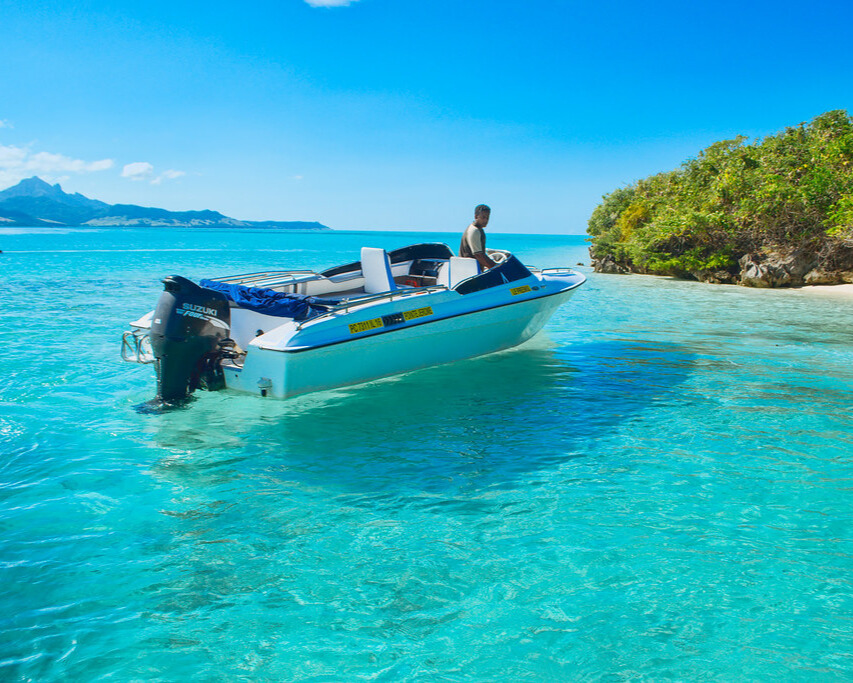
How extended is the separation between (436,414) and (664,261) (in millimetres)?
25128

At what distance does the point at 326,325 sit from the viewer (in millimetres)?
7441

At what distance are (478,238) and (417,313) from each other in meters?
2.15

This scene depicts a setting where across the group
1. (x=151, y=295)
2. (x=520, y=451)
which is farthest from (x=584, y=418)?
(x=151, y=295)

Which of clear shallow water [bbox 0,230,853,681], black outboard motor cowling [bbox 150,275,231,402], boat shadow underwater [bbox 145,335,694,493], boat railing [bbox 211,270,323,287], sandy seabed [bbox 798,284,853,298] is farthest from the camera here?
sandy seabed [bbox 798,284,853,298]

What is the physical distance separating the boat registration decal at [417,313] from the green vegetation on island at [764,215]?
20954mm

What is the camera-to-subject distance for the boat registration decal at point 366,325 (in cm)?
769

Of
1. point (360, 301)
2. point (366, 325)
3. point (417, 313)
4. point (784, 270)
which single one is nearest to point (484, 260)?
point (417, 313)

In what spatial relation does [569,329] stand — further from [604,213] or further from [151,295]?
[604,213]

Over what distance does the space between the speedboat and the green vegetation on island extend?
61.9ft

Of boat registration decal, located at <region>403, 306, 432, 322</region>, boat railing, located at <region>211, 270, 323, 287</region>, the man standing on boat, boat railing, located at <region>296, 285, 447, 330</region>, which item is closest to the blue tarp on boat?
boat railing, located at <region>296, 285, 447, 330</region>

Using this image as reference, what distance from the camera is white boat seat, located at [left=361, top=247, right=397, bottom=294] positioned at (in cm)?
978

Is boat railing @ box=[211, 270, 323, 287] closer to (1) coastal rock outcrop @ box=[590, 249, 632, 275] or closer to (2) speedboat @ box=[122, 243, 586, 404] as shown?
(2) speedboat @ box=[122, 243, 586, 404]

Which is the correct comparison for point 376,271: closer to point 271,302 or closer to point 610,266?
point 271,302

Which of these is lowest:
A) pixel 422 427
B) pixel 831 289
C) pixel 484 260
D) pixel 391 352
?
pixel 422 427
